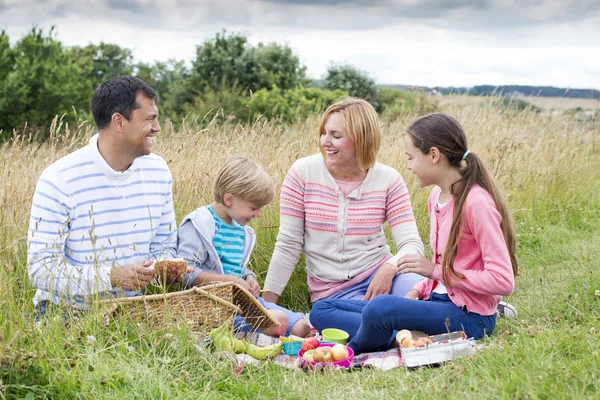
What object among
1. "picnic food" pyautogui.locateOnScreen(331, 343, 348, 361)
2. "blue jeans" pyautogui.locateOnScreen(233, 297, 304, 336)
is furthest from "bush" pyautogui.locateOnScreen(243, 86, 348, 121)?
"picnic food" pyautogui.locateOnScreen(331, 343, 348, 361)

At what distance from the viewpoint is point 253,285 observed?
407 cm

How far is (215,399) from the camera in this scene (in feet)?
9.29

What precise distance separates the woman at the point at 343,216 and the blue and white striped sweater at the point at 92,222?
856 mm

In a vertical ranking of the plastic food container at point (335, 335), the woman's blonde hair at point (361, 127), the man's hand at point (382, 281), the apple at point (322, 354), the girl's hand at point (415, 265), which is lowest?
the plastic food container at point (335, 335)

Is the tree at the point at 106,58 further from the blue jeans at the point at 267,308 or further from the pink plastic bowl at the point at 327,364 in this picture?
the pink plastic bowl at the point at 327,364

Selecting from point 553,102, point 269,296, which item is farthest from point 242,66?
point 269,296

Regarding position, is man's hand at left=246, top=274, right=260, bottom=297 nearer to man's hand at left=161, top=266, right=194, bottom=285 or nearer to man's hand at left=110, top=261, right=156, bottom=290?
man's hand at left=161, top=266, right=194, bottom=285

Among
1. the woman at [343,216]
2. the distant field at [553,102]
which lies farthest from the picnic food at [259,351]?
the distant field at [553,102]

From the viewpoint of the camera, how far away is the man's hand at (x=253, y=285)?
4.04 metres

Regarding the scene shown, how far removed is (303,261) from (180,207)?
100cm

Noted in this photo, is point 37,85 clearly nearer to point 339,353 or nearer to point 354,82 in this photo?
point 354,82

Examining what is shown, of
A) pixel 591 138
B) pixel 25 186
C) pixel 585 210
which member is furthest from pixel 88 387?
pixel 591 138

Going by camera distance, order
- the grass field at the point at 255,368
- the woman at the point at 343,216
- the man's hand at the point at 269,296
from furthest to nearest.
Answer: the man's hand at the point at 269,296
the woman at the point at 343,216
the grass field at the point at 255,368

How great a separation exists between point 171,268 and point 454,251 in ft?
4.79
